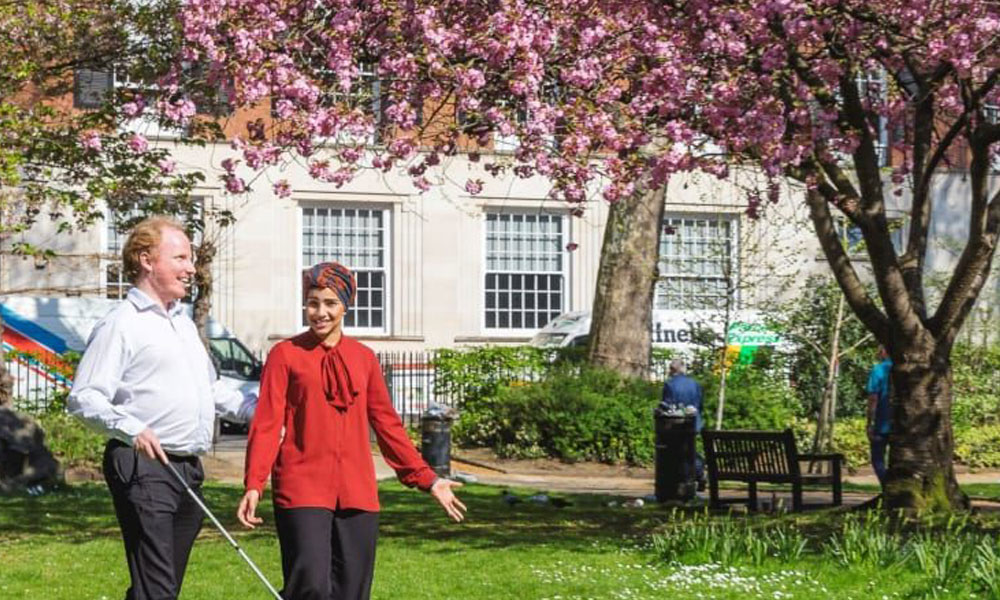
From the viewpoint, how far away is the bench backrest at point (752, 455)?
51.1 ft

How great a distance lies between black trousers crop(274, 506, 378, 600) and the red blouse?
0.18 ft

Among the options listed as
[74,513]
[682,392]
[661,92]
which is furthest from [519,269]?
[661,92]

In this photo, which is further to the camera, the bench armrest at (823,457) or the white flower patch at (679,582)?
the bench armrest at (823,457)

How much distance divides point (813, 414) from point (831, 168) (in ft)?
45.7

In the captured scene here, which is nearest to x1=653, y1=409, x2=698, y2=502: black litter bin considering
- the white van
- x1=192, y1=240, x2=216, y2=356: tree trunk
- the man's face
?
the white van

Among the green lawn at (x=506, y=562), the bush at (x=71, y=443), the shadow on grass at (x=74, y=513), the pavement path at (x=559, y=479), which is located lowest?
the pavement path at (x=559, y=479)

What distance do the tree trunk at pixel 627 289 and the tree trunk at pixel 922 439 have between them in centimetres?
1116

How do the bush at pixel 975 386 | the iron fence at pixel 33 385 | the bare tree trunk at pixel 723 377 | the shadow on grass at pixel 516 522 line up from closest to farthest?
the shadow on grass at pixel 516 522, the iron fence at pixel 33 385, the bare tree trunk at pixel 723 377, the bush at pixel 975 386

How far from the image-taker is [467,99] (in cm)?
1309

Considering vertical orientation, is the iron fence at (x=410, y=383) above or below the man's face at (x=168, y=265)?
below

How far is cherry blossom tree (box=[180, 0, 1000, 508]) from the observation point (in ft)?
42.8

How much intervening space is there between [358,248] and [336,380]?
96.0 feet

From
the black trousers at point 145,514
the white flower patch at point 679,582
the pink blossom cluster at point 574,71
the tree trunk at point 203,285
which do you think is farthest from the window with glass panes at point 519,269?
the black trousers at point 145,514

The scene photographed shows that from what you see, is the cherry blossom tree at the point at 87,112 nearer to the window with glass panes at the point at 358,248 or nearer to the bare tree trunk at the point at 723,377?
the bare tree trunk at the point at 723,377
